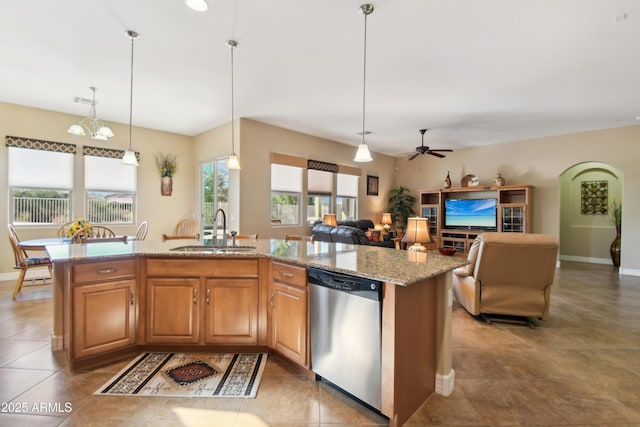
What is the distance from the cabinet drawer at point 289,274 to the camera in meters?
2.06

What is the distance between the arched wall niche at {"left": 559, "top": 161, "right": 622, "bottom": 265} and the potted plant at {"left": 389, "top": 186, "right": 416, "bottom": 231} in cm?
354

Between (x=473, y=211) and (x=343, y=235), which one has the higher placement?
(x=473, y=211)

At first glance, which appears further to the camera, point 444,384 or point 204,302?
point 204,302

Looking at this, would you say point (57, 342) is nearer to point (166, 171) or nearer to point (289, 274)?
point (289, 274)

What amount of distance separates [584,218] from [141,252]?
360 inches

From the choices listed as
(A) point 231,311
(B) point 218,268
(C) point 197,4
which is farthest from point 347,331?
(C) point 197,4

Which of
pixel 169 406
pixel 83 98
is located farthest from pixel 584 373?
pixel 83 98

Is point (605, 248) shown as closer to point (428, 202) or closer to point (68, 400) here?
point (428, 202)

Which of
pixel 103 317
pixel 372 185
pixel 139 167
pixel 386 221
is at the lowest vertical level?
pixel 103 317

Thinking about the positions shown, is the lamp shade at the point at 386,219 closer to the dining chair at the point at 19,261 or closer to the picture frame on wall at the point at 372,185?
the picture frame on wall at the point at 372,185

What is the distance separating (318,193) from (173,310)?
183 inches

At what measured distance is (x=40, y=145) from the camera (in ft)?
15.8

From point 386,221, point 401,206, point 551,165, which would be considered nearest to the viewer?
point 551,165

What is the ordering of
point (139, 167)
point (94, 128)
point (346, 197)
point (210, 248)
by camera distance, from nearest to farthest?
1. point (210, 248)
2. point (94, 128)
3. point (139, 167)
4. point (346, 197)
